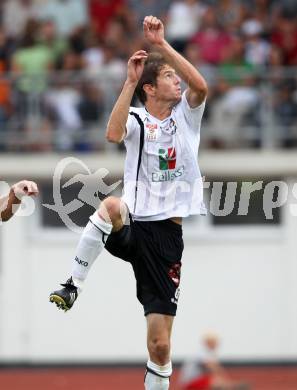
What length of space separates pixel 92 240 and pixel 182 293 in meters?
9.63

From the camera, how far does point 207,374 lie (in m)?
17.0

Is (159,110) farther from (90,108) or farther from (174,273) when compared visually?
(90,108)

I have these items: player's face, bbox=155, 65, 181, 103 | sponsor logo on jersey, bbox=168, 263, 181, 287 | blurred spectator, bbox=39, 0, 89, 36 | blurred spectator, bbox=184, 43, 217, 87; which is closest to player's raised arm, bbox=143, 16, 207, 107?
player's face, bbox=155, 65, 181, 103

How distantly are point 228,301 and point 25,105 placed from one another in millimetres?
4524

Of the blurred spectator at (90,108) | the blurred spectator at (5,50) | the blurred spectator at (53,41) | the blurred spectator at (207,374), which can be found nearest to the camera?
the blurred spectator at (207,374)

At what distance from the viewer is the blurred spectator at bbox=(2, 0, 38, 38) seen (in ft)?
59.1

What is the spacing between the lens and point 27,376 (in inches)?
755

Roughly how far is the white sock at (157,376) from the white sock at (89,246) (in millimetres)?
874

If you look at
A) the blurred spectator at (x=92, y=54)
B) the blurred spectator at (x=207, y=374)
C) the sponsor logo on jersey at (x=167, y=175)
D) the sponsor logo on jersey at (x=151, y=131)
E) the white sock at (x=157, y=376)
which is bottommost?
the blurred spectator at (x=207, y=374)

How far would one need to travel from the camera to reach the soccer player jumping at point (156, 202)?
9.62 metres

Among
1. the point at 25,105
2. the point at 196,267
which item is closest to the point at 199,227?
the point at 196,267

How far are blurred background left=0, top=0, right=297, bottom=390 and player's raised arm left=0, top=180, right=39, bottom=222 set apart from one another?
7.58m

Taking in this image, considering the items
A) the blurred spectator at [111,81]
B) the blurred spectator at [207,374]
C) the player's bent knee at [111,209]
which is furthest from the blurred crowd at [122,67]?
the player's bent knee at [111,209]

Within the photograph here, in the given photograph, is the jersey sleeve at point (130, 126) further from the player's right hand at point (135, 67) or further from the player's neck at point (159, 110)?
the player's right hand at point (135, 67)
